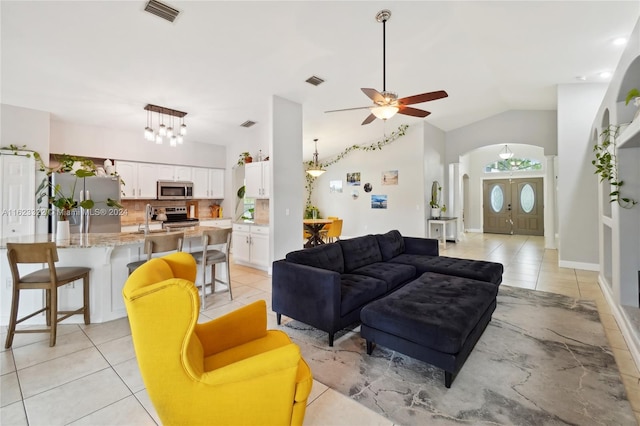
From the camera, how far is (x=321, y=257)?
3.31 metres

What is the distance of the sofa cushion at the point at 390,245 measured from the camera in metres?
4.30

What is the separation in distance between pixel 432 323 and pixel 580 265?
537cm

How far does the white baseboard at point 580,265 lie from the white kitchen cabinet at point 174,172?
326 inches

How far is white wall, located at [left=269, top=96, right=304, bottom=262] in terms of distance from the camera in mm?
5117

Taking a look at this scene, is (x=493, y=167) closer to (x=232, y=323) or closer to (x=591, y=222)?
(x=591, y=222)

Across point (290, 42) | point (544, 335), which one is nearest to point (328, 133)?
point (290, 42)

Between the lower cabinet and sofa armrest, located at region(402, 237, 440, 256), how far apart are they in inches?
96.7

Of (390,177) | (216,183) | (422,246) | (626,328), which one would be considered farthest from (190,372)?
(390,177)

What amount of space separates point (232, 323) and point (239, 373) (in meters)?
0.57

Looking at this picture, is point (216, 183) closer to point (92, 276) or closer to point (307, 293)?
point (92, 276)

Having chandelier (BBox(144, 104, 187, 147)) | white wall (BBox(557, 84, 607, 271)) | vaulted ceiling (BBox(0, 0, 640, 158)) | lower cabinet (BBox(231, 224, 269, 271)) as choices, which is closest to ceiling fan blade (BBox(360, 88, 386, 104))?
vaulted ceiling (BBox(0, 0, 640, 158))

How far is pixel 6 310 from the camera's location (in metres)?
3.04

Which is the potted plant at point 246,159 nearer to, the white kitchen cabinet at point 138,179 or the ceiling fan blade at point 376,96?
the white kitchen cabinet at point 138,179

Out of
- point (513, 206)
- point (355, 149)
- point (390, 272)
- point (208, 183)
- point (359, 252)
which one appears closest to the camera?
point (390, 272)
